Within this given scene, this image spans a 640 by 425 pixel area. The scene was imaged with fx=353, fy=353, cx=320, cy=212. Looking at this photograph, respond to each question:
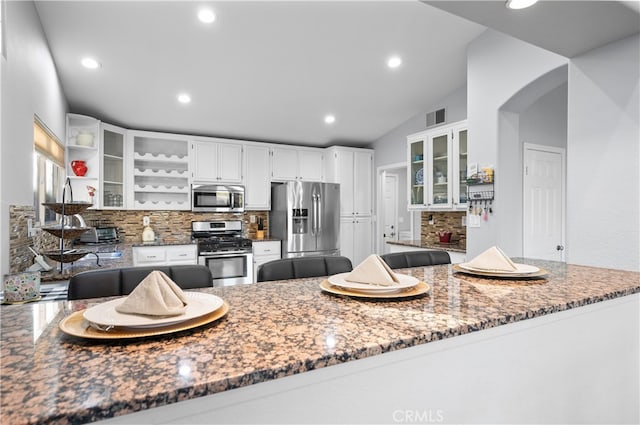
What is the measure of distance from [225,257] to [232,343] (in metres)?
4.00

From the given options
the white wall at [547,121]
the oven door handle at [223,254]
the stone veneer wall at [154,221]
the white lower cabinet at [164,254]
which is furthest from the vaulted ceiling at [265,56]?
the oven door handle at [223,254]

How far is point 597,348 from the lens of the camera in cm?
128

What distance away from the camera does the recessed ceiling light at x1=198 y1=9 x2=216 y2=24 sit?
279 centimetres

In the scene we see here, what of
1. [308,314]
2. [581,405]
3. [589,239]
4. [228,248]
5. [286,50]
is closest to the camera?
[308,314]

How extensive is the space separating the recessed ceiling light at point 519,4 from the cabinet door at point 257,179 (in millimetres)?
4117

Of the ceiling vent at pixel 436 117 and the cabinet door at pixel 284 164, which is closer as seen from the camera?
the ceiling vent at pixel 436 117

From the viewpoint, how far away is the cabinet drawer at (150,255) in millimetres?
4234

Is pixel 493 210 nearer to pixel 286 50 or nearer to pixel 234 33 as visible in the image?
pixel 286 50

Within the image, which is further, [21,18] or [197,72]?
[197,72]

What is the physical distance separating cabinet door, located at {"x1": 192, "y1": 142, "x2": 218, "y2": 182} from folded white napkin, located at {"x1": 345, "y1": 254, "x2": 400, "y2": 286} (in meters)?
4.21

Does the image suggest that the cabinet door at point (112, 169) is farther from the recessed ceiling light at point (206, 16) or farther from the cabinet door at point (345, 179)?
the cabinet door at point (345, 179)

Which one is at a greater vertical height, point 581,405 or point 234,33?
point 234,33

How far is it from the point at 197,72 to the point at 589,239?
3.61m

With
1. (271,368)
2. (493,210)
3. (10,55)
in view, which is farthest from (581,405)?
(10,55)
